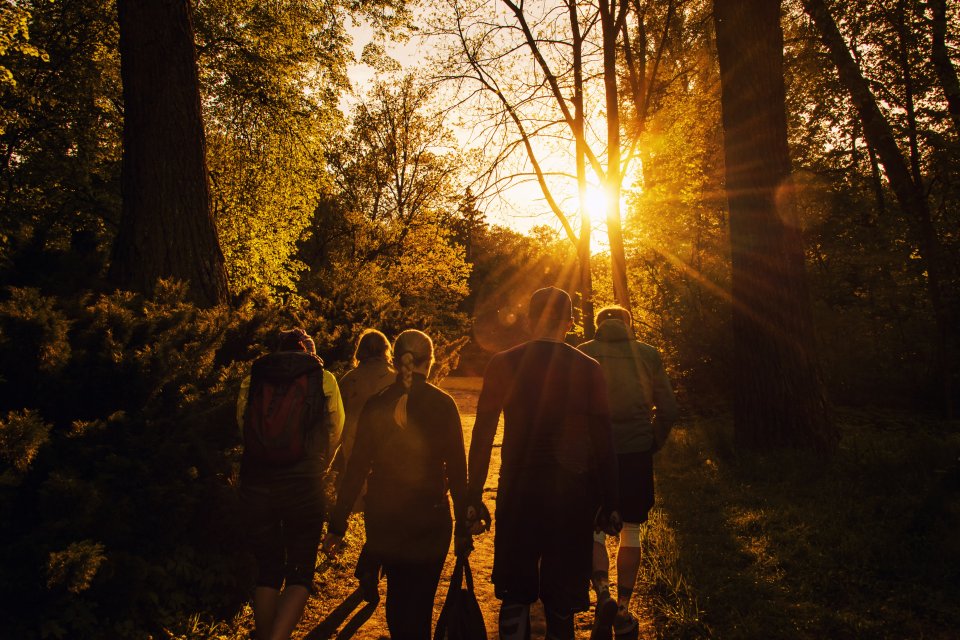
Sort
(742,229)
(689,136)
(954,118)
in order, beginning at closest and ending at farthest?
(742,229), (954,118), (689,136)

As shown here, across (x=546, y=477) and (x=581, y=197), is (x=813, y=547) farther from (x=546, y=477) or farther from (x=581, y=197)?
(x=581, y=197)

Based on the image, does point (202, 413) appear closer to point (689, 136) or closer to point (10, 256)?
point (10, 256)

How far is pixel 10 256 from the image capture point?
16.6 feet

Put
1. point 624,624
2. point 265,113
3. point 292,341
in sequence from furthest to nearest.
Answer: point 265,113 → point 624,624 → point 292,341

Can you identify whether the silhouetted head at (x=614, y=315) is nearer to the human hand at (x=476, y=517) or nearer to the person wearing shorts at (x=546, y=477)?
the person wearing shorts at (x=546, y=477)

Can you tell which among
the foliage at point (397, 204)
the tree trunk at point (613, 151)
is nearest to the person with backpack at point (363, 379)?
the tree trunk at point (613, 151)

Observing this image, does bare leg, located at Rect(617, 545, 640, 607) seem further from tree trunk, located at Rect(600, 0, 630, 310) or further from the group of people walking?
tree trunk, located at Rect(600, 0, 630, 310)

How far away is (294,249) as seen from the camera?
22703 millimetres

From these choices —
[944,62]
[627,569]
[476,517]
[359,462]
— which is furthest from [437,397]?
[944,62]

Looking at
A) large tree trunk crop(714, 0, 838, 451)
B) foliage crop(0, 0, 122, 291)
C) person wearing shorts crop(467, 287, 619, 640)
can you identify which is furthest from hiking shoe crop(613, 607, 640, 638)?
foliage crop(0, 0, 122, 291)

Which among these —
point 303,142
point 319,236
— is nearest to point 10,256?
point 303,142

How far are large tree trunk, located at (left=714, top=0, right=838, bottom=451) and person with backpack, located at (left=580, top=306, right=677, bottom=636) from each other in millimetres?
3995

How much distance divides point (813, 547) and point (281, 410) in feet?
14.8

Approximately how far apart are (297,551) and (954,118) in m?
13.3
